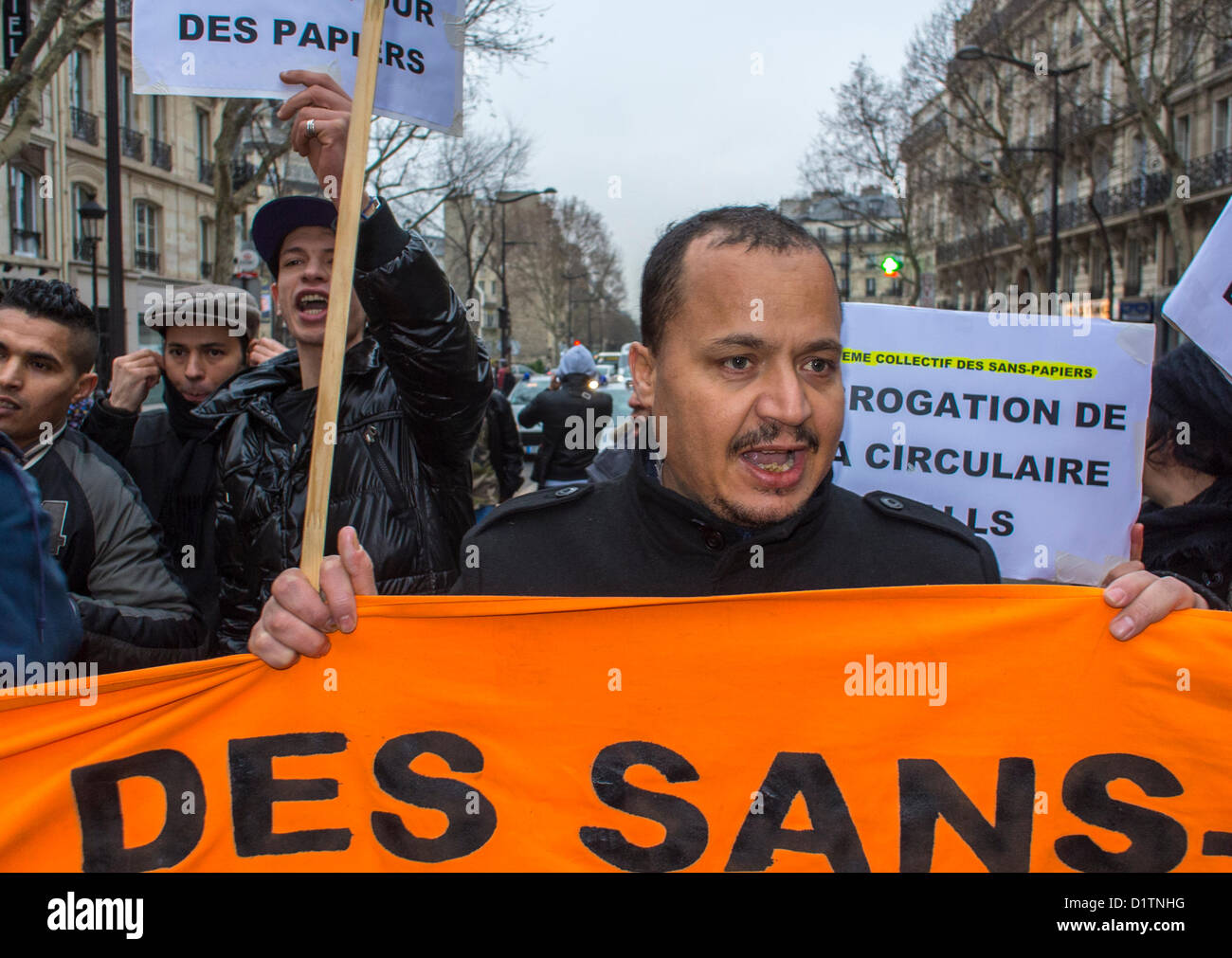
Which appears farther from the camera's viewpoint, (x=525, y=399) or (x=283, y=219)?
(x=525, y=399)

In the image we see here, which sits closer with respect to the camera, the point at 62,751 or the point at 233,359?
the point at 62,751

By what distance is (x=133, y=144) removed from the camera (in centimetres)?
3284

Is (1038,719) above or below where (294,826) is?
above

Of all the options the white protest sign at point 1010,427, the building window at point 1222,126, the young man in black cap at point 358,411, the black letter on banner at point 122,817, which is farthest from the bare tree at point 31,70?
the building window at point 1222,126

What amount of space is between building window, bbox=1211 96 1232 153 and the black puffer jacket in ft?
124

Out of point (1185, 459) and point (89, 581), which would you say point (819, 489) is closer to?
point (1185, 459)

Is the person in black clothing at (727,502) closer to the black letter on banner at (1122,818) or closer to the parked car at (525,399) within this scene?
the black letter on banner at (1122,818)

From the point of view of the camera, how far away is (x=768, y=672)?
1995 millimetres

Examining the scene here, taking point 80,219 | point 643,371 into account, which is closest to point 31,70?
point 643,371

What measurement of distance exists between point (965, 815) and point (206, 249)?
41173mm

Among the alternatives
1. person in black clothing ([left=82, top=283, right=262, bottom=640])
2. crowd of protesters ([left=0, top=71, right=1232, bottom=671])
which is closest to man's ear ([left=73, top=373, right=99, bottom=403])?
crowd of protesters ([left=0, top=71, right=1232, bottom=671])

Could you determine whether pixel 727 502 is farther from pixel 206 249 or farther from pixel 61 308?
pixel 206 249
